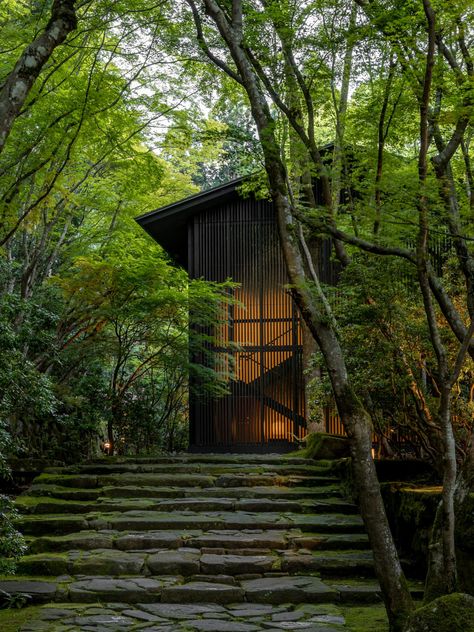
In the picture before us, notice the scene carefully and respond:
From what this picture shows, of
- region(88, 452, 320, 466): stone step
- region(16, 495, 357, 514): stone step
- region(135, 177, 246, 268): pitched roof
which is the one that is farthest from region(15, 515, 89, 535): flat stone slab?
region(135, 177, 246, 268): pitched roof

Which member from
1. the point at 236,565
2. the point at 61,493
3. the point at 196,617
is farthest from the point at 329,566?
the point at 61,493

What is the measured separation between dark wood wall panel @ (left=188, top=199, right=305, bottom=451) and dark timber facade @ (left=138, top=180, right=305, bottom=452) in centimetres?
2

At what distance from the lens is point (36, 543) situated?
799cm

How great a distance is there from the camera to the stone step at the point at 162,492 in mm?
9859

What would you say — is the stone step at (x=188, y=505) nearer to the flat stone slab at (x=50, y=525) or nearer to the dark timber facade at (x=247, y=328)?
the flat stone slab at (x=50, y=525)

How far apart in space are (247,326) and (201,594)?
32.8 ft

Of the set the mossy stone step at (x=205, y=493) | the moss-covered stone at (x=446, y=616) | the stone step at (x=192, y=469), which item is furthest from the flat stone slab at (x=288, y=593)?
the stone step at (x=192, y=469)

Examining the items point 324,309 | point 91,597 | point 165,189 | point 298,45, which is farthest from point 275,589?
point 165,189

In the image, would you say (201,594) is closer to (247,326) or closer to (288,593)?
(288,593)

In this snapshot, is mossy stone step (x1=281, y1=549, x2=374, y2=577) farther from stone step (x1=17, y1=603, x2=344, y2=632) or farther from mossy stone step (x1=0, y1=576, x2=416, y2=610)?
stone step (x1=17, y1=603, x2=344, y2=632)

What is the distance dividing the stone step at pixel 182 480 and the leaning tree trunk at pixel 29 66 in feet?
21.9

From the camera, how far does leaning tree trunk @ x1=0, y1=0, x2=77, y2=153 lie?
16.3 ft

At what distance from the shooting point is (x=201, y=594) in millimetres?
6789

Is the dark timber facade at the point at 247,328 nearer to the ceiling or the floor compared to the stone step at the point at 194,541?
nearer to the ceiling
